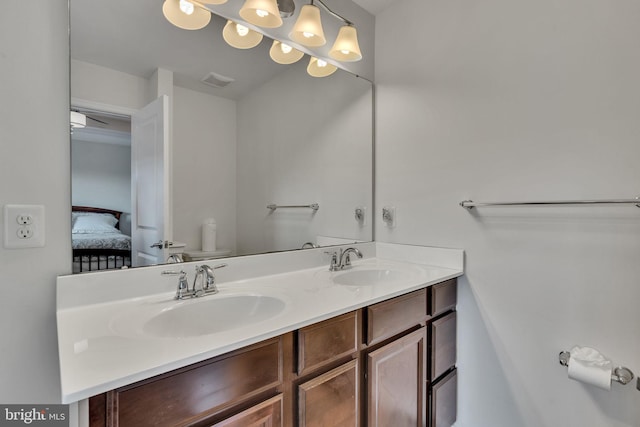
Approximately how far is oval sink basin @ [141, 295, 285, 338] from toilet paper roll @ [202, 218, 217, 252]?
258 millimetres

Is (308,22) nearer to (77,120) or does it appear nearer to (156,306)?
(77,120)

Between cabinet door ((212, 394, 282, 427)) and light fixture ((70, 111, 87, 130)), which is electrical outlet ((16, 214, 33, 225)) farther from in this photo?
cabinet door ((212, 394, 282, 427))

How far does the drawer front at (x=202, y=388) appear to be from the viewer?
0.63 metres

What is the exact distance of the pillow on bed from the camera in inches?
39.3

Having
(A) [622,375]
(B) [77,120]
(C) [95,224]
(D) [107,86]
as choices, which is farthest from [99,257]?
(A) [622,375]

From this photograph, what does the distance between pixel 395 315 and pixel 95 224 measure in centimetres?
113

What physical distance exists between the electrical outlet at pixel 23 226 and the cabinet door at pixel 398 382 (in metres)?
1.12

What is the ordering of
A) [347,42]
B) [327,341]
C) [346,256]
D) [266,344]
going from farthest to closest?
[346,256], [347,42], [327,341], [266,344]

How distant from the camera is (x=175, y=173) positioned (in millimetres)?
1242

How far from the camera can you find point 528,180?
1.34m

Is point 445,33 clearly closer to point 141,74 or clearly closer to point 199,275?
point 141,74

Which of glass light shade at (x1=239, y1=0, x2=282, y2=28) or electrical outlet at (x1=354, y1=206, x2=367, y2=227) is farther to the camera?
electrical outlet at (x1=354, y1=206, x2=367, y2=227)

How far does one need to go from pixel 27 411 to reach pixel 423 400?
4.56ft

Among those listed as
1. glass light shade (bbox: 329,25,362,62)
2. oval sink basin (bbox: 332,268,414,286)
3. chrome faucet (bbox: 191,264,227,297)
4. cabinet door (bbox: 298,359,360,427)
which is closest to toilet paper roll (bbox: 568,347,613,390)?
oval sink basin (bbox: 332,268,414,286)
